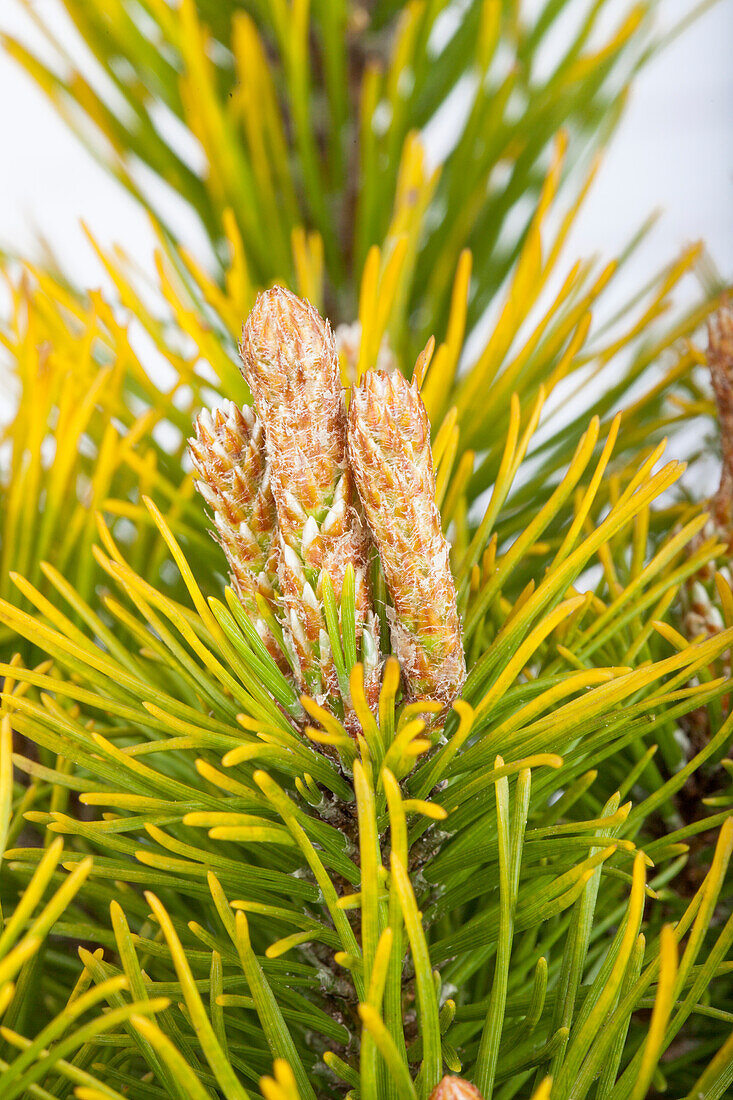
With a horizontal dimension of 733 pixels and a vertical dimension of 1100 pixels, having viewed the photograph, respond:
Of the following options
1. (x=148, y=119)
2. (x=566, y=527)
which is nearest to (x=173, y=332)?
(x=148, y=119)

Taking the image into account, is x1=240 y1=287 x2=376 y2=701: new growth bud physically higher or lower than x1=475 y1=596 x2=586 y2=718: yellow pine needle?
higher

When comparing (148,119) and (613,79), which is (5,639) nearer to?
(148,119)

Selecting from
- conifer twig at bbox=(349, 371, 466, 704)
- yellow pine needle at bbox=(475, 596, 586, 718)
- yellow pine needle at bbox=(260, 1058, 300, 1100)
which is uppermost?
conifer twig at bbox=(349, 371, 466, 704)

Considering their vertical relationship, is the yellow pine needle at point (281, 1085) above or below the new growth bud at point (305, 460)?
below

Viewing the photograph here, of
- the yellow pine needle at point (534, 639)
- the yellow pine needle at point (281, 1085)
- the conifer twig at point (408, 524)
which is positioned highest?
the conifer twig at point (408, 524)

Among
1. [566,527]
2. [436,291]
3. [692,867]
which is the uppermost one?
[436,291]
